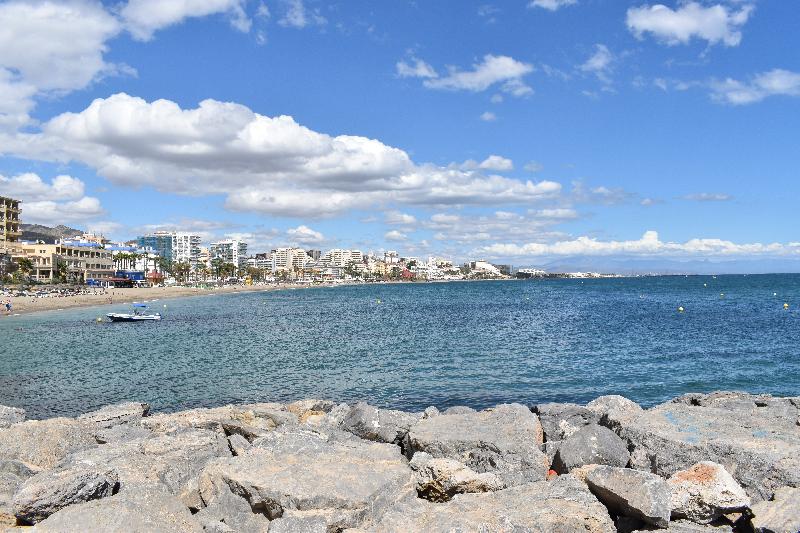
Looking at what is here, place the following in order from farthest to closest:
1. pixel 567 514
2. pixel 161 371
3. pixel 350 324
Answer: pixel 350 324 → pixel 161 371 → pixel 567 514

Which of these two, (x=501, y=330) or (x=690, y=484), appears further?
(x=501, y=330)

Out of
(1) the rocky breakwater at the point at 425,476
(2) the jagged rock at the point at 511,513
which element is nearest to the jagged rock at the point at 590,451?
(1) the rocky breakwater at the point at 425,476

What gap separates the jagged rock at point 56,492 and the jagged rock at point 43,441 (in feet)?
11.7

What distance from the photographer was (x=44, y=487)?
873cm

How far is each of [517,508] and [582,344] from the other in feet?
113

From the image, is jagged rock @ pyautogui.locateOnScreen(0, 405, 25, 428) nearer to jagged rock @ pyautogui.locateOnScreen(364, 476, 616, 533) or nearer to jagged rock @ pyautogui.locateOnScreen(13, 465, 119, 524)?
jagged rock @ pyautogui.locateOnScreen(13, 465, 119, 524)

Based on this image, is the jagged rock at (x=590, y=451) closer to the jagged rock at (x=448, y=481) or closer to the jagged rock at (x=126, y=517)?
the jagged rock at (x=448, y=481)

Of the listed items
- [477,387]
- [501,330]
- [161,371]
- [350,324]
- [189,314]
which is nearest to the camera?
[477,387]

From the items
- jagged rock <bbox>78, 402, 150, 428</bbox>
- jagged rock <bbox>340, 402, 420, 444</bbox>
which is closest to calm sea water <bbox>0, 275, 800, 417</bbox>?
jagged rock <bbox>78, 402, 150, 428</bbox>

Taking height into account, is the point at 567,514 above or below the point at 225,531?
above

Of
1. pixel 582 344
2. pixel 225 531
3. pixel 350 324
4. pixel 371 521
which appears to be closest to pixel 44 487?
pixel 225 531

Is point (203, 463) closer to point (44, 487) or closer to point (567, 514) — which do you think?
point (44, 487)

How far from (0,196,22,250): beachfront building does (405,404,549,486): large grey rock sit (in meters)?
151

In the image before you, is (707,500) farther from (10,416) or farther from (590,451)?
(10,416)
